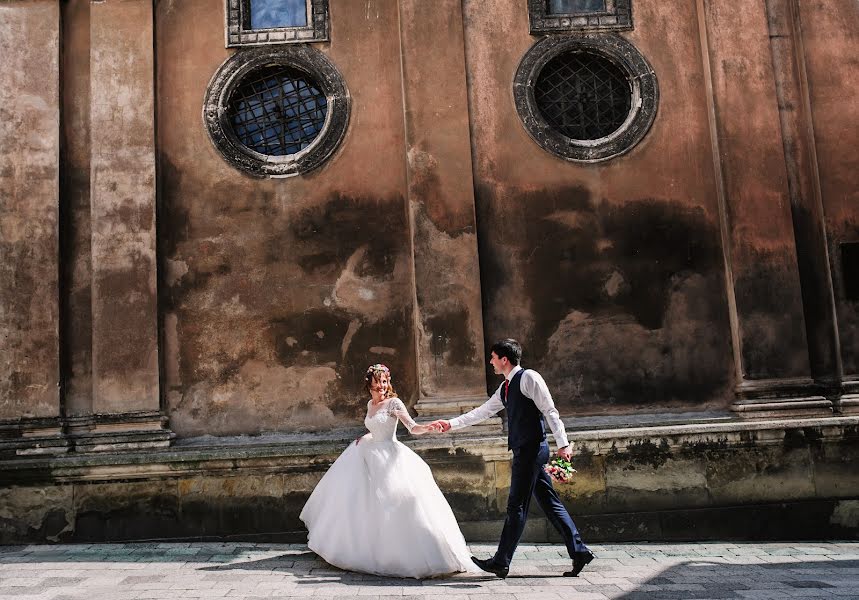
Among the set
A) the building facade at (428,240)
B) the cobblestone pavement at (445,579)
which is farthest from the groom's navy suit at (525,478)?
the building facade at (428,240)

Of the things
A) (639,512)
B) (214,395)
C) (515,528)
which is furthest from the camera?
(214,395)

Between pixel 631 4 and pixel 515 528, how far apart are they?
5983 mm

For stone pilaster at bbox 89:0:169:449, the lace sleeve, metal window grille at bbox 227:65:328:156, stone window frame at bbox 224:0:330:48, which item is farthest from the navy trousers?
stone window frame at bbox 224:0:330:48

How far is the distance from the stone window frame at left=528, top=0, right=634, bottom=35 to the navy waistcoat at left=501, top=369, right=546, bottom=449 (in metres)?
4.43

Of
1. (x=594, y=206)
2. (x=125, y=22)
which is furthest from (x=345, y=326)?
(x=125, y=22)

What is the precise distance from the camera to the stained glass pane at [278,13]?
357 inches

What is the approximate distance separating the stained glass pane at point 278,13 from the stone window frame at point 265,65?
0.33 meters

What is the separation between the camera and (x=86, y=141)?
8758 mm

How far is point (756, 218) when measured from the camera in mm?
8602

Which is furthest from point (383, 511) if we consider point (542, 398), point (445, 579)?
point (542, 398)

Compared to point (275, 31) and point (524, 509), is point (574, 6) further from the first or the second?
point (524, 509)

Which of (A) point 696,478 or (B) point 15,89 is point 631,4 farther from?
(B) point 15,89

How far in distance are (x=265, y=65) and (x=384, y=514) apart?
5.15 metres

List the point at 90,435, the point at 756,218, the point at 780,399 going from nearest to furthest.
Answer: the point at 90,435, the point at 780,399, the point at 756,218
